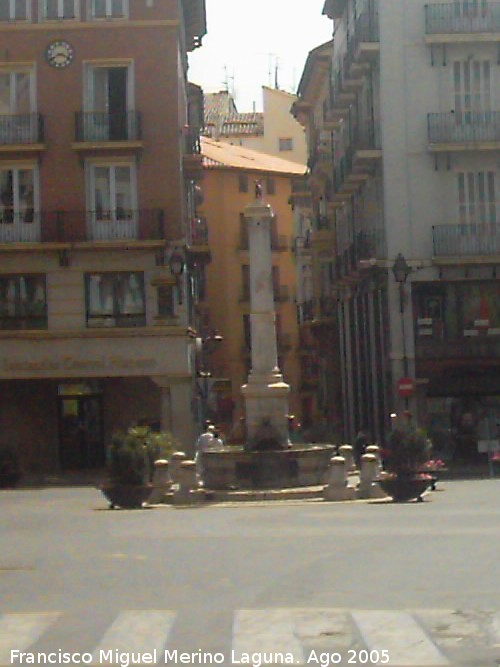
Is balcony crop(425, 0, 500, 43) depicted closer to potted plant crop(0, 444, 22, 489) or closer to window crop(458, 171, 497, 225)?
window crop(458, 171, 497, 225)

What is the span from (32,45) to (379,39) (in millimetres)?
10682

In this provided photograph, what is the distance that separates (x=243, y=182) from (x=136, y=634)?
6240 centimetres

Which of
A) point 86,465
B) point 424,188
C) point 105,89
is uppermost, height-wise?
point 105,89

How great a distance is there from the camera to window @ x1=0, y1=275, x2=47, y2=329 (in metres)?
42.3

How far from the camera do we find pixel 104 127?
141ft

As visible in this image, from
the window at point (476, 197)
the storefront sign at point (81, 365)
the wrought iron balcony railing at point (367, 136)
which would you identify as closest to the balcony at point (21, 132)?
the storefront sign at point (81, 365)

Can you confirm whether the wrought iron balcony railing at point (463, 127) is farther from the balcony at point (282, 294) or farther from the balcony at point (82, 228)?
the balcony at point (282, 294)

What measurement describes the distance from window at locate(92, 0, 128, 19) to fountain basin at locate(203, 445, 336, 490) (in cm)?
1878

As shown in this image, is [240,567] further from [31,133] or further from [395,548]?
[31,133]

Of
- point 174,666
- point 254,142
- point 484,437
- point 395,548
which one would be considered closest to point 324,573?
point 395,548

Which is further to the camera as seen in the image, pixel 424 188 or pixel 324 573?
pixel 424 188

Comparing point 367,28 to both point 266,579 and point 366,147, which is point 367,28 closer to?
point 366,147

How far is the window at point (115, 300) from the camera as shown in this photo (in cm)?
4231

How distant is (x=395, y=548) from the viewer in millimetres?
16672
